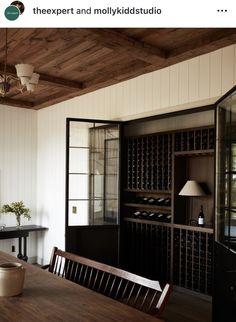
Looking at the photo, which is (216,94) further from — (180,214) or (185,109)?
(180,214)

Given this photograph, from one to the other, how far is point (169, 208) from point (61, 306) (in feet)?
10.4

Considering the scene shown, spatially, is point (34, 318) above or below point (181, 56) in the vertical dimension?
below

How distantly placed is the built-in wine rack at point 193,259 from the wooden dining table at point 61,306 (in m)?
2.55

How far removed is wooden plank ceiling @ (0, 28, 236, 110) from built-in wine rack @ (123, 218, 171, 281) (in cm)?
214

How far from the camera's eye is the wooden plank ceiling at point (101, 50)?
3510 millimetres

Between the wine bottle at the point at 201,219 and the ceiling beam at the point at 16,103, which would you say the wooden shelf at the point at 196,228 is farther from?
the ceiling beam at the point at 16,103

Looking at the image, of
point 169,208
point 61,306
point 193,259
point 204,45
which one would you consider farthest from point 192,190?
point 61,306

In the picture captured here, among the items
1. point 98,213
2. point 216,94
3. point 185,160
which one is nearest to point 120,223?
point 98,213

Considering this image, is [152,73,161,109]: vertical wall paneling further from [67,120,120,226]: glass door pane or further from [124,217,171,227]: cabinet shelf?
[124,217,171,227]: cabinet shelf

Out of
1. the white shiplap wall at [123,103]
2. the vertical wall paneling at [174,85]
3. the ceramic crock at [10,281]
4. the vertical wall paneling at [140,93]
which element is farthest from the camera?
the vertical wall paneling at [140,93]

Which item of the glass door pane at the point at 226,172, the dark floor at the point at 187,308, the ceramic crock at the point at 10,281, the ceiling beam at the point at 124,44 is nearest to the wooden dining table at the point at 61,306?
the ceramic crock at the point at 10,281

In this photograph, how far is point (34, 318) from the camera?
5.79 ft

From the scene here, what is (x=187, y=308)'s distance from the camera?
4285 mm
